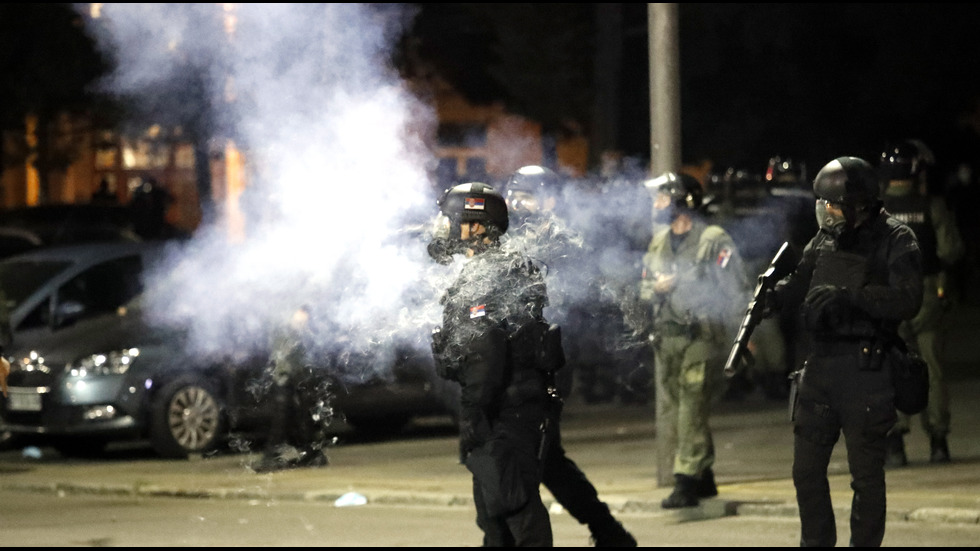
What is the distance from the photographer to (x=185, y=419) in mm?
13047

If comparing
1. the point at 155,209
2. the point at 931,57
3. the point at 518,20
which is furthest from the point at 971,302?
the point at 155,209

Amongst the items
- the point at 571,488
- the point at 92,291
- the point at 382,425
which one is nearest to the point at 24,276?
the point at 92,291

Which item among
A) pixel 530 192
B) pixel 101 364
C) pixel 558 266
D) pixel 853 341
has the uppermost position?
pixel 530 192

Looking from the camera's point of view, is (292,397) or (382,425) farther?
(382,425)

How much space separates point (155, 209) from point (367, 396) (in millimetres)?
10606

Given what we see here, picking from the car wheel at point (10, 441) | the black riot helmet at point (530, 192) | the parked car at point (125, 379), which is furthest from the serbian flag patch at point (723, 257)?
the car wheel at point (10, 441)

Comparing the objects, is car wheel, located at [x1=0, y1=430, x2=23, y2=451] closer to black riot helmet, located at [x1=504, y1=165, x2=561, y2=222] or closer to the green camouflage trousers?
the green camouflage trousers

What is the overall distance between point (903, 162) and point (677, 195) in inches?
68.7

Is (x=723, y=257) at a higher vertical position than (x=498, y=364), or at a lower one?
higher

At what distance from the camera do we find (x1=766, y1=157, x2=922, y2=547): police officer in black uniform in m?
7.26

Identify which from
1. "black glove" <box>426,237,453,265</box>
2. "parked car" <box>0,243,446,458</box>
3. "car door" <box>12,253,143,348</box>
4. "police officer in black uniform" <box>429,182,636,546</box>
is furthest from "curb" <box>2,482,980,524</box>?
"black glove" <box>426,237,453,265</box>

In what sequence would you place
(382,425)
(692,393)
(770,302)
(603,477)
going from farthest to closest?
(382,425), (603,477), (692,393), (770,302)

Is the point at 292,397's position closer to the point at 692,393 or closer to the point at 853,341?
the point at 692,393

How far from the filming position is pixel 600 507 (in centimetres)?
797
